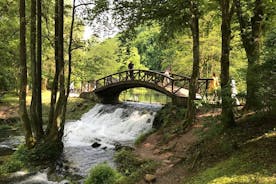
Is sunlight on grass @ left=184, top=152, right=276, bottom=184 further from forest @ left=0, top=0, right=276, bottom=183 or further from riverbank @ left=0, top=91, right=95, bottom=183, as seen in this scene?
riverbank @ left=0, top=91, right=95, bottom=183

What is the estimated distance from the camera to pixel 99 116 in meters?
23.5

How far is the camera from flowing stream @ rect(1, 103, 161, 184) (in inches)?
525

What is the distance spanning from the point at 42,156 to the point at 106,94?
16.1m

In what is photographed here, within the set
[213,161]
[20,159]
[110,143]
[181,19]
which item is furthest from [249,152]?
[110,143]

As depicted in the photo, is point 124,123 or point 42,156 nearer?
point 42,156

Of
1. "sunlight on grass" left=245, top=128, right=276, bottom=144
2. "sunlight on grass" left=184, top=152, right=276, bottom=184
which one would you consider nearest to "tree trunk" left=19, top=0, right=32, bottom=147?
"sunlight on grass" left=184, top=152, right=276, bottom=184

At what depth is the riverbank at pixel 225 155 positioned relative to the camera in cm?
650

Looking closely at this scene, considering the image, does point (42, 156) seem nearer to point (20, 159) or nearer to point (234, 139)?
point (20, 159)

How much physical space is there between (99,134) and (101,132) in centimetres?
54

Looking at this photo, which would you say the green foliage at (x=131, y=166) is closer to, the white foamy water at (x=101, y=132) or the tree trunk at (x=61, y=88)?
the white foamy water at (x=101, y=132)

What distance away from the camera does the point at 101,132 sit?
2030 cm

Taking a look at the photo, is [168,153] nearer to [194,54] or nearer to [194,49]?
[194,54]

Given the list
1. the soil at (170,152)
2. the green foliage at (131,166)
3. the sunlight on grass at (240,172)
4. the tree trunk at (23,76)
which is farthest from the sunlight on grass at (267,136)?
the tree trunk at (23,76)

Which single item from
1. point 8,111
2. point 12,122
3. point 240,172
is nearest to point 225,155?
point 240,172
